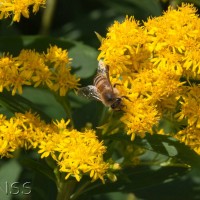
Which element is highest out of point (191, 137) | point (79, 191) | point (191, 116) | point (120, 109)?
point (120, 109)

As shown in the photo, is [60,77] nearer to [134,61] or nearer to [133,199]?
[134,61]

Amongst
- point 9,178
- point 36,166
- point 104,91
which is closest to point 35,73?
point 104,91

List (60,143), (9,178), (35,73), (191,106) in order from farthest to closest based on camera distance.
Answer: (9,178) → (35,73) → (191,106) → (60,143)

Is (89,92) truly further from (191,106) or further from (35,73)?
(191,106)

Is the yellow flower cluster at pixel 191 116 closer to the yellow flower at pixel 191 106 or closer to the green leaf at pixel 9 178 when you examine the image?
the yellow flower at pixel 191 106

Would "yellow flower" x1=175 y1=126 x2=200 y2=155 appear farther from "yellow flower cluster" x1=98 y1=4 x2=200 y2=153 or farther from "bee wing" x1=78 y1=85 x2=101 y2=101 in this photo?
"bee wing" x1=78 y1=85 x2=101 y2=101

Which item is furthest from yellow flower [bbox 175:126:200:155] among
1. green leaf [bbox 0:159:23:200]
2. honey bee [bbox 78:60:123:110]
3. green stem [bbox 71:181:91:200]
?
green leaf [bbox 0:159:23:200]
